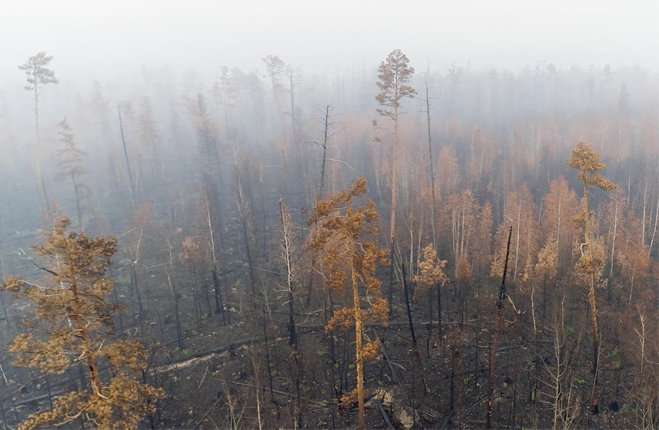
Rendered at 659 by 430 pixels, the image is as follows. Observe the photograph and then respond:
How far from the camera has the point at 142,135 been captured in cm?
5934

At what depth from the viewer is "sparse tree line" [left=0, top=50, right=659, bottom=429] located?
14461 mm

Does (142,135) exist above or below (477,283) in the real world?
above

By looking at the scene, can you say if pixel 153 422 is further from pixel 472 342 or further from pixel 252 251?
pixel 252 251

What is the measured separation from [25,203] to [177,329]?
140ft

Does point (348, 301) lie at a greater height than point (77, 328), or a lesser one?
lesser

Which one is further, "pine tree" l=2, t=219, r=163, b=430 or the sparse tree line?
the sparse tree line

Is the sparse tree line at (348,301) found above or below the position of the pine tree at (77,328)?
below

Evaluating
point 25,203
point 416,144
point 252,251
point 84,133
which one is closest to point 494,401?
point 252,251

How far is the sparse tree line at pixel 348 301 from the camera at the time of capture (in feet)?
47.4

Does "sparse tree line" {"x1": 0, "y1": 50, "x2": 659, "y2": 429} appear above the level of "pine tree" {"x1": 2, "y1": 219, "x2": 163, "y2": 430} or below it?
below

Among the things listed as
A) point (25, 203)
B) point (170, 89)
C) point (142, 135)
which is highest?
point (170, 89)

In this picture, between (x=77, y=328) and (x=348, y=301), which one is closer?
(x=77, y=328)

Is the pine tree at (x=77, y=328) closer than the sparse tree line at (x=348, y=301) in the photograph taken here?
→ Yes

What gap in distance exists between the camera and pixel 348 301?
89.3 ft
